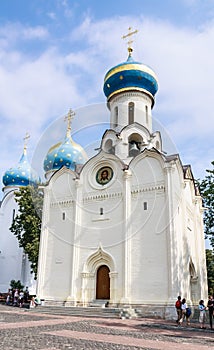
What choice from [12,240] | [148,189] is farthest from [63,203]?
[12,240]

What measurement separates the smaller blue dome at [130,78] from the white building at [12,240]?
1092 centimetres

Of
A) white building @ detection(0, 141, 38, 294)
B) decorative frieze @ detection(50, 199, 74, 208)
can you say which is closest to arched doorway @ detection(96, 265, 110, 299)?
decorative frieze @ detection(50, 199, 74, 208)

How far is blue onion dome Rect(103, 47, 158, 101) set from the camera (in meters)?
21.3

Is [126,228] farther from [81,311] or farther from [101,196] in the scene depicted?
[81,311]

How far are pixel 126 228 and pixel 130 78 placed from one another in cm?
1055

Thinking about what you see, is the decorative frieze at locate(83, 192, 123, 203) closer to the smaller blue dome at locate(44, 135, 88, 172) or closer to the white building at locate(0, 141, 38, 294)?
the smaller blue dome at locate(44, 135, 88, 172)

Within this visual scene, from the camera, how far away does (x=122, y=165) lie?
17.9 metres

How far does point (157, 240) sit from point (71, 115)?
14.5 metres

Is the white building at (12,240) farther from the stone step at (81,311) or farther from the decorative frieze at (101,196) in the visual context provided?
the stone step at (81,311)

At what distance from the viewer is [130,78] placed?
21.4 m

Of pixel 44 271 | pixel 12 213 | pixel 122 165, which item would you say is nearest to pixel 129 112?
pixel 122 165

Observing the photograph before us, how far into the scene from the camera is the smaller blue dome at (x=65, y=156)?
2587 cm

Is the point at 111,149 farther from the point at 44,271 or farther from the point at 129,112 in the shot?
the point at 44,271

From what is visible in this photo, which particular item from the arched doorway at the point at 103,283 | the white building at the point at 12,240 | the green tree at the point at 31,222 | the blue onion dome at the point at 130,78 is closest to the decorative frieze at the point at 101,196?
A: the arched doorway at the point at 103,283
